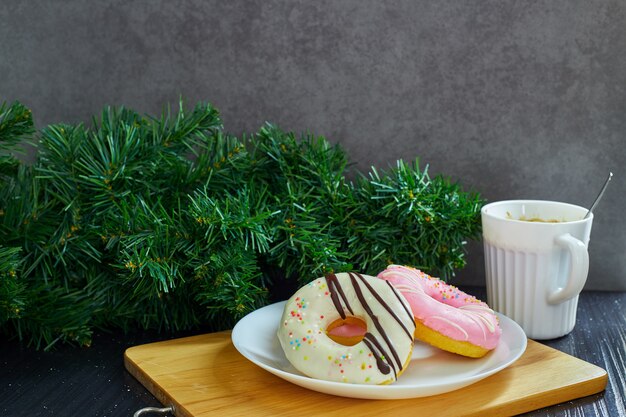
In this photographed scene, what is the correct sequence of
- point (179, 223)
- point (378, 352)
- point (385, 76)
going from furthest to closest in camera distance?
point (385, 76)
point (179, 223)
point (378, 352)

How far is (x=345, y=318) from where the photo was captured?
718 mm

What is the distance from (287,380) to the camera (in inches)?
27.3

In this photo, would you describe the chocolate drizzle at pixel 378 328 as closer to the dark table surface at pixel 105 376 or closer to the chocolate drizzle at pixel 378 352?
the chocolate drizzle at pixel 378 352

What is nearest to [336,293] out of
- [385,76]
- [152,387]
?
[152,387]

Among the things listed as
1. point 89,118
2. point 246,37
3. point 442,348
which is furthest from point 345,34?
point 442,348

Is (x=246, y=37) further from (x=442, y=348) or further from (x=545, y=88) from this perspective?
(x=442, y=348)

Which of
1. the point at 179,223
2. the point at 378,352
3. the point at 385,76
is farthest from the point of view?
the point at 385,76

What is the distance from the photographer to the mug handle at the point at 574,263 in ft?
2.64

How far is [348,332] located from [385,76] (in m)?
0.39

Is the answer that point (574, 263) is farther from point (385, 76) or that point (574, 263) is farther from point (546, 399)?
point (385, 76)

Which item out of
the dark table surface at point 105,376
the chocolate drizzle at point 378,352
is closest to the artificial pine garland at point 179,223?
the dark table surface at point 105,376

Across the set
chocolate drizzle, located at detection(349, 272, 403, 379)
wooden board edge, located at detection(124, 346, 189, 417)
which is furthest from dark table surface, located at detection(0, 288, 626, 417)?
chocolate drizzle, located at detection(349, 272, 403, 379)

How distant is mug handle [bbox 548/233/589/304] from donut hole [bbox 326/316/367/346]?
0.24 meters

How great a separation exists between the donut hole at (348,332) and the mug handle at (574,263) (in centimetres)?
24
